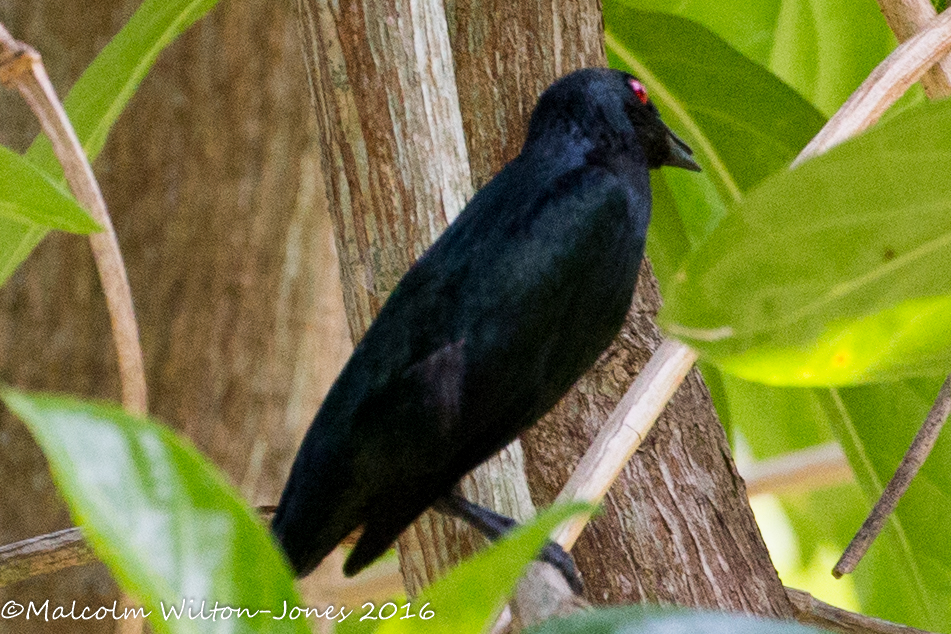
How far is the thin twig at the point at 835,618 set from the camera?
3.77 feet

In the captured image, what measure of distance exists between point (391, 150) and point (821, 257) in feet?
1.87

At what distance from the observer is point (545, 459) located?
46.2 inches

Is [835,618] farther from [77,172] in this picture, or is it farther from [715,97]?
[77,172]

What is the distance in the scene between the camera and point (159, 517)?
47cm

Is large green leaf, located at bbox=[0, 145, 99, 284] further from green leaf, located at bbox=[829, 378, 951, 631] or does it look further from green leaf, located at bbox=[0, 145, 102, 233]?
green leaf, located at bbox=[829, 378, 951, 631]

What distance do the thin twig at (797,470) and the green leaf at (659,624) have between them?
5.05 ft

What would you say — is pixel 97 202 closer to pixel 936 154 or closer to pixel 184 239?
pixel 936 154

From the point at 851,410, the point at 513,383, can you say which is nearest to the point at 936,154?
the point at 513,383

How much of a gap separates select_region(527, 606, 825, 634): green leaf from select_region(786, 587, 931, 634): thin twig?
72 centimetres

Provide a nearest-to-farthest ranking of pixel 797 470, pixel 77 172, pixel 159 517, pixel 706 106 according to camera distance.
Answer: pixel 159 517 < pixel 77 172 < pixel 706 106 < pixel 797 470

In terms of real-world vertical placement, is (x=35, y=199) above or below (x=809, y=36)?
above

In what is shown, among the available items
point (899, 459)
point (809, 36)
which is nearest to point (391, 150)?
point (899, 459)

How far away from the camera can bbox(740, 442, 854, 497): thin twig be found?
2010mm

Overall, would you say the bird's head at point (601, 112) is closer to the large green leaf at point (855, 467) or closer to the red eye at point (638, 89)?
the red eye at point (638, 89)
